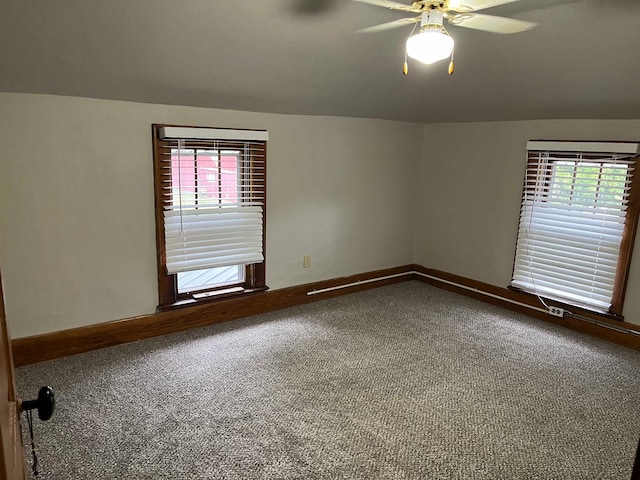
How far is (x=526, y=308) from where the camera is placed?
4078 mm

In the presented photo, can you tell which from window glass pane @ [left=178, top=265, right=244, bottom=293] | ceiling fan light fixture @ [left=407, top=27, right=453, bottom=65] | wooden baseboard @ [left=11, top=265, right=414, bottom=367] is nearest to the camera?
ceiling fan light fixture @ [left=407, top=27, right=453, bottom=65]

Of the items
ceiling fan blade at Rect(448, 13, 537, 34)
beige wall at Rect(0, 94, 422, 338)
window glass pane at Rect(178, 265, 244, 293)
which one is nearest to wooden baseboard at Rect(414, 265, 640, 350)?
beige wall at Rect(0, 94, 422, 338)

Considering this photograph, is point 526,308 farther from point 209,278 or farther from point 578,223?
point 209,278

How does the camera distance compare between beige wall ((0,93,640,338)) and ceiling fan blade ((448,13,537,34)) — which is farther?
beige wall ((0,93,640,338))

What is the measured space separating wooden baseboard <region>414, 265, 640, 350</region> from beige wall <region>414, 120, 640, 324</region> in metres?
0.06

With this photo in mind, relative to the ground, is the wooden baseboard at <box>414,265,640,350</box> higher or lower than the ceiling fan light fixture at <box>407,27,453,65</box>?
lower

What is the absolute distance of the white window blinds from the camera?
10.9 feet

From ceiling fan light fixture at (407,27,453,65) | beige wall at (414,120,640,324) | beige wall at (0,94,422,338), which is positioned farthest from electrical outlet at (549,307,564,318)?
ceiling fan light fixture at (407,27,453,65)

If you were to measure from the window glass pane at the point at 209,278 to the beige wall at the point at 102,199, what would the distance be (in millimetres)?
259

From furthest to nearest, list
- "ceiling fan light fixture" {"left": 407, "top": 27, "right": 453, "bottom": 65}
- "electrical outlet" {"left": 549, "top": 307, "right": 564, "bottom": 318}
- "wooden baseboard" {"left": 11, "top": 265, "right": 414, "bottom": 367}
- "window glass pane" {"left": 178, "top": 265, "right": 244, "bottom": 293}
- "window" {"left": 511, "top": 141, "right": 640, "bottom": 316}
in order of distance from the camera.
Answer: "electrical outlet" {"left": 549, "top": 307, "right": 564, "bottom": 318}, "window glass pane" {"left": 178, "top": 265, "right": 244, "bottom": 293}, "window" {"left": 511, "top": 141, "right": 640, "bottom": 316}, "wooden baseboard" {"left": 11, "top": 265, "right": 414, "bottom": 367}, "ceiling fan light fixture" {"left": 407, "top": 27, "right": 453, "bottom": 65}

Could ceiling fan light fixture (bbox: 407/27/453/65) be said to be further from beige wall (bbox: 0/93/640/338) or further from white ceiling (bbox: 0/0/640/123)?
beige wall (bbox: 0/93/640/338)

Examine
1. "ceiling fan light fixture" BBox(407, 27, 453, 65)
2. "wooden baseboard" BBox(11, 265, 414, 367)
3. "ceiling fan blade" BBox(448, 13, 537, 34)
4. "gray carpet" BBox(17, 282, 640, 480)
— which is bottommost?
"gray carpet" BBox(17, 282, 640, 480)

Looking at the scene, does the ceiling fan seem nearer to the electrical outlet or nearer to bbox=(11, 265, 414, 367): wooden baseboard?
bbox=(11, 265, 414, 367): wooden baseboard

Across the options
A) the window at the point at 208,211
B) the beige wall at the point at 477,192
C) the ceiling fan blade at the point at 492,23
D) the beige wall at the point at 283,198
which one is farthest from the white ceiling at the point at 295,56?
the beige wall at the point at 477,192
